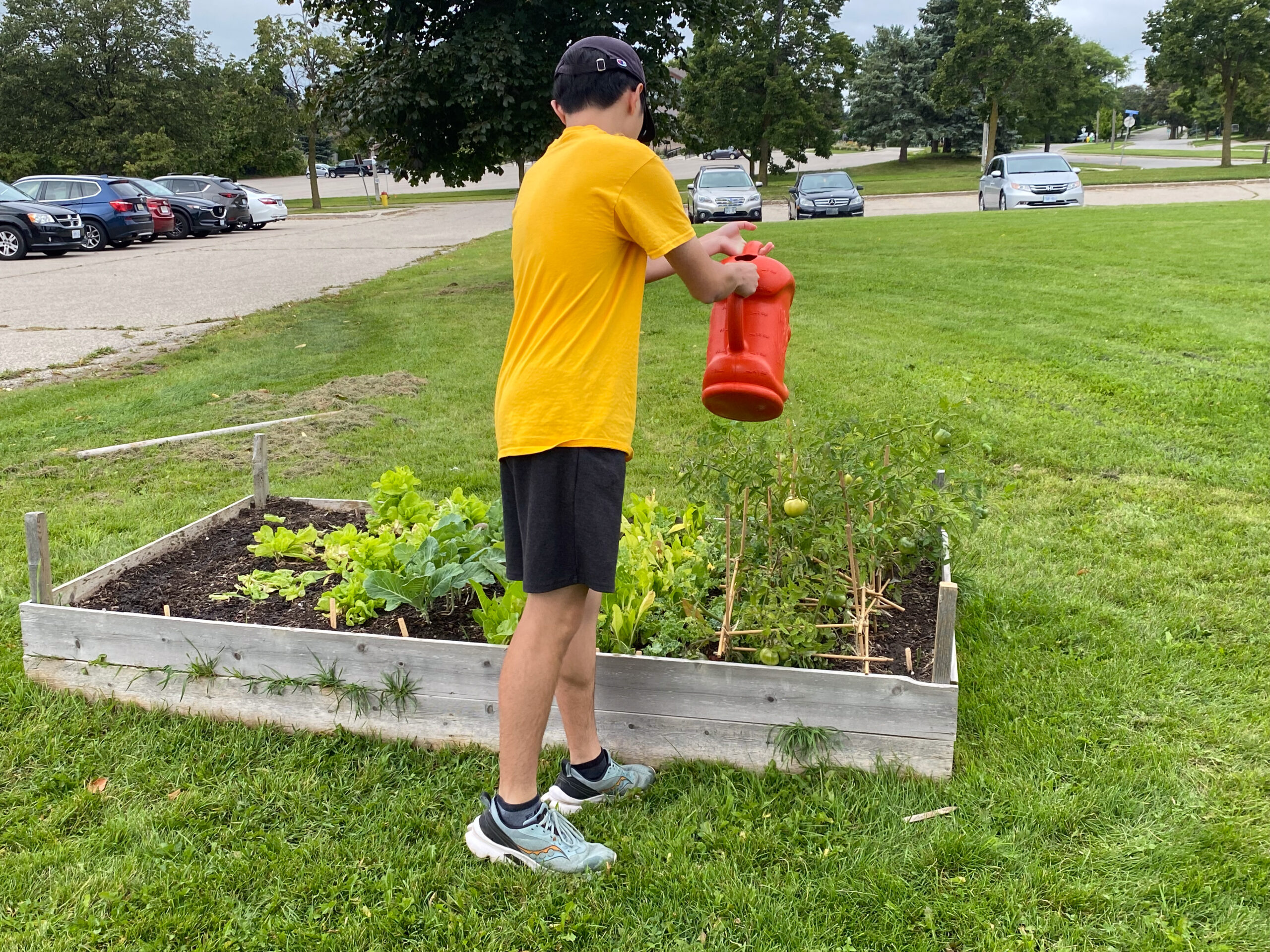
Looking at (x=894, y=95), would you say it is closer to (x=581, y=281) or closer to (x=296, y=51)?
(x=296, y=51)

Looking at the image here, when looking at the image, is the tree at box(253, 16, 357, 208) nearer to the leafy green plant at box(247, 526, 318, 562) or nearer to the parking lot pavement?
the parking lot pavement

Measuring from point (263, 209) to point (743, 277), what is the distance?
3064 centimetres

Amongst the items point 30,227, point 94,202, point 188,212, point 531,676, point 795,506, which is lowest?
point 531,676

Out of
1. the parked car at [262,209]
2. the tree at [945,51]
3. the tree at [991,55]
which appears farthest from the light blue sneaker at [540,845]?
the tree at [945,51]

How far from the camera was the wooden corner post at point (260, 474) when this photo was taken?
4.12 metres

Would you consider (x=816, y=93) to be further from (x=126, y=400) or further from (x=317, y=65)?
(x=126, y=400)

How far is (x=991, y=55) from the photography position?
36.2 m

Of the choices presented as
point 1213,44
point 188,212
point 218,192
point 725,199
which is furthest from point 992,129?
point 188,212

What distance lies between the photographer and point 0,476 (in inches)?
214

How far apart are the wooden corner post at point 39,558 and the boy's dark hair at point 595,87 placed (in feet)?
7.07

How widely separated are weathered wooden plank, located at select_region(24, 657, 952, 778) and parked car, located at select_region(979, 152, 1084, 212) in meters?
20.9

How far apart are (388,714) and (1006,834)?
178cm

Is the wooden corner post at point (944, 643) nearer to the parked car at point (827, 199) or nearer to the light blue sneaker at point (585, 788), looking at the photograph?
the light blue sneaker at point (585, 788)

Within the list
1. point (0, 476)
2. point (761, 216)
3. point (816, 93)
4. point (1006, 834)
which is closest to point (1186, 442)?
point (1006, 834)
